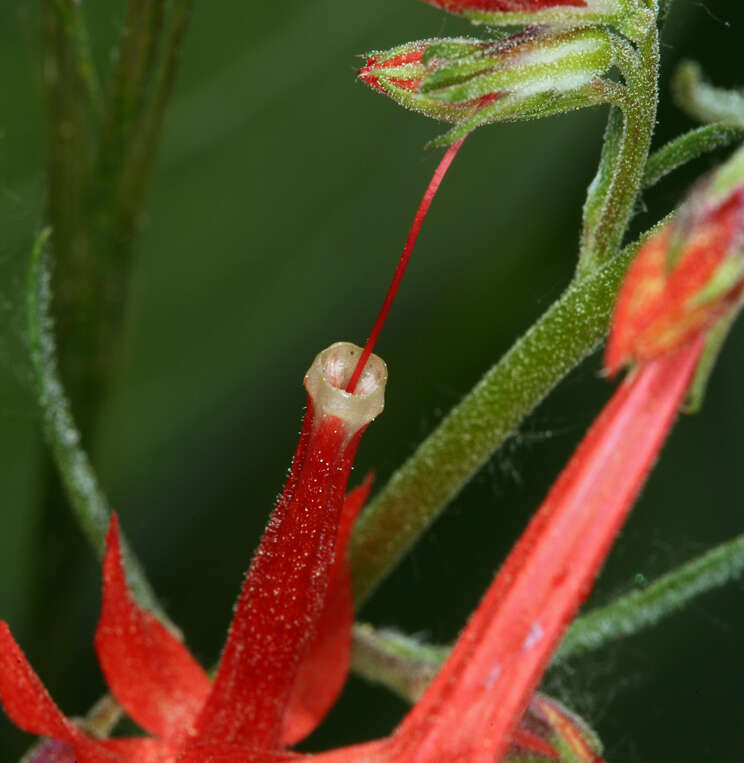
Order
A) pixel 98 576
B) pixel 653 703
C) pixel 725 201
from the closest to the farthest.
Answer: pixel 725 201 → pixel 653 703 → pixel 98 576

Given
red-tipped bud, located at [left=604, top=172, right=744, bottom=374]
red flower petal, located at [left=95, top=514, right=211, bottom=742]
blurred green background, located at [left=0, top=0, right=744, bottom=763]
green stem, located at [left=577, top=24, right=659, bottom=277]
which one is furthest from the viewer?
blurred green background, located at [left=0, top=0, right=744, bottom=763]

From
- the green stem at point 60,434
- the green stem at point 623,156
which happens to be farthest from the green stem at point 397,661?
the green stem at point 623,156

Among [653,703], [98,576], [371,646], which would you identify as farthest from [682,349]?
[98,576]

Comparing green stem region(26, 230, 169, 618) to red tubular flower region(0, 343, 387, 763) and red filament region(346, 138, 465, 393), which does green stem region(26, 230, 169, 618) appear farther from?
red filament region(346, 138, 465, 393)

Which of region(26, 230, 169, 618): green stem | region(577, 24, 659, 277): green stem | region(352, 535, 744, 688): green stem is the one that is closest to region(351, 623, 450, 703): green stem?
region(352, 535, 744, 688): green stem

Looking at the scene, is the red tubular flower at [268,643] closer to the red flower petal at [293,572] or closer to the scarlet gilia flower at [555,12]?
the red flower petal at [293,572]

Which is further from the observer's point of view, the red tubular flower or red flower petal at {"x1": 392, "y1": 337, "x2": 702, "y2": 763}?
the red tubular flower

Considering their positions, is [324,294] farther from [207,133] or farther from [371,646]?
[371,646]

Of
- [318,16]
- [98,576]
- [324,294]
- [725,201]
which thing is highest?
[725,201]
